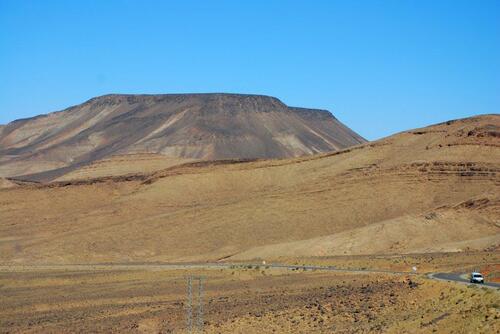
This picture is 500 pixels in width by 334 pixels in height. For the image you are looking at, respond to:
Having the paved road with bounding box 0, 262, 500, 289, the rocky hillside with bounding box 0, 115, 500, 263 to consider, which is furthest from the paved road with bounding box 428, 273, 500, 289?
the rocky hillside with bounding box 0, 115, 500, 263

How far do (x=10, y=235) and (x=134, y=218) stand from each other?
1166 cm

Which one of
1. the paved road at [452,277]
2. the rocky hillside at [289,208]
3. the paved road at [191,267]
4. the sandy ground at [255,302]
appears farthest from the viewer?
the rocky hillside at [289,208]

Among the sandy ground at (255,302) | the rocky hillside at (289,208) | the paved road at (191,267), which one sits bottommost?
the sandy ground at (255,302)

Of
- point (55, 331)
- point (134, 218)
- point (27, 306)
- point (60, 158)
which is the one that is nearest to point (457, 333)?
point (55, 331)

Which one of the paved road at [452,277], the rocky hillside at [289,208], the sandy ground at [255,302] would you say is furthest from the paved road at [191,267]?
the rocky hillside at [289,208]

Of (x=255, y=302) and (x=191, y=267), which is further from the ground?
(x=191, y=267)

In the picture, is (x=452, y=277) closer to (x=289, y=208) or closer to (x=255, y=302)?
(x=255, y=302)

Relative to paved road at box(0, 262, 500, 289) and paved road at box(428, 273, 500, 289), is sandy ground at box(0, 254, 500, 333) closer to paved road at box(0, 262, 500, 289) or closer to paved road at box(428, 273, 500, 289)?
paved road at box(428, 273, 500, 289)

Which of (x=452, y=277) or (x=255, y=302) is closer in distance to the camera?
(x=255, y=302)

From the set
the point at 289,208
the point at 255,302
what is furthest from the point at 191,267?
the point at 289,208

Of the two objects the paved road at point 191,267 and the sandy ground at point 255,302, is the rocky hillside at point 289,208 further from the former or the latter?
the sandy ground at point 255,302

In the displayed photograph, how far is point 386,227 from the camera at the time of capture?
6806cm

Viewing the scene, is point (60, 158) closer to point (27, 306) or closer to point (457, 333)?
point (27, 306)

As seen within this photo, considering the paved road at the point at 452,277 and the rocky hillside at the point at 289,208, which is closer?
the paved road at the point at 452,277
